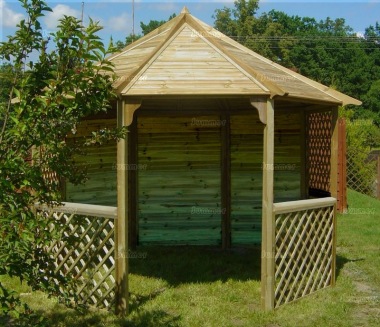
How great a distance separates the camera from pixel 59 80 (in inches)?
154

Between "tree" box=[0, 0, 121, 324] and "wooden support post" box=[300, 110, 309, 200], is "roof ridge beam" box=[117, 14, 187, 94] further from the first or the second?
"wooden support post" box=[300, 110, 309, 200]

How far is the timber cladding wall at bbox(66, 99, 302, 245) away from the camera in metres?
9.92

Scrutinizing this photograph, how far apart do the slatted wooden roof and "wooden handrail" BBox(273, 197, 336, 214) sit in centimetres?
146

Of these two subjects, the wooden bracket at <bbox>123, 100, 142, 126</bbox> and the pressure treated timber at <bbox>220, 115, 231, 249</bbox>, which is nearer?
the wooden bracket at <bbox>123, 100, 142, 126</bbox>

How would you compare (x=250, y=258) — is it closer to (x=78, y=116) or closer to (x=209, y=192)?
(x=209, y=192)

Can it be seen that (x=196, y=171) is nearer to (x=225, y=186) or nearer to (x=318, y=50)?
(x=225, y=186)

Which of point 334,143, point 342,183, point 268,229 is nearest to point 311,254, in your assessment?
point 268,229

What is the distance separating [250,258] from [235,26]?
4805cm

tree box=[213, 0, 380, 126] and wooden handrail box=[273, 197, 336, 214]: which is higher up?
tree box=[213, 0, 380, 126]

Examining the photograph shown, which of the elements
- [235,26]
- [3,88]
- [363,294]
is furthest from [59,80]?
[235,26]

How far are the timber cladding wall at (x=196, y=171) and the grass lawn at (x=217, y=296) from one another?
0.54 m

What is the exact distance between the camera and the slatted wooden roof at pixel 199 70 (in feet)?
20.6

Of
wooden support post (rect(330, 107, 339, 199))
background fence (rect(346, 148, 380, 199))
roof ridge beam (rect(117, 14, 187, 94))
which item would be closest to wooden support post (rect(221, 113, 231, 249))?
wooden support post (rect(330, 107, 339, 199))

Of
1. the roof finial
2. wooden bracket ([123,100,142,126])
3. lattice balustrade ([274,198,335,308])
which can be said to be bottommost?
lattice balustrade ([274,198,335,308])
